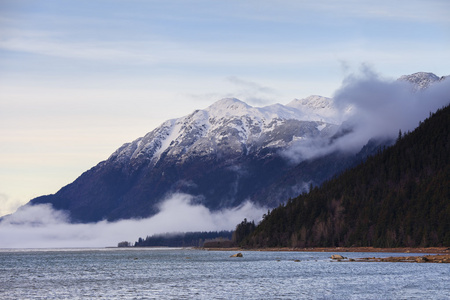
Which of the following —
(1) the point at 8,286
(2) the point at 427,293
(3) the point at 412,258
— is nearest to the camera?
(2) the point at 427,293

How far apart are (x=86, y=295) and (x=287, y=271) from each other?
6567 centimetres

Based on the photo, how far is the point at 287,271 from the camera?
169 m

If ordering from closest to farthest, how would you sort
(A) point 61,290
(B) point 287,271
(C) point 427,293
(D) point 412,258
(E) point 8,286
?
1. (C) point 427,293
2. (A) point 61,290
3. (E) point 8,286
4. (B) point 287,271
5. (D) point 412,258

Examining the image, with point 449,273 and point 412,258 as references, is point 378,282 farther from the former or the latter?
point 412,258

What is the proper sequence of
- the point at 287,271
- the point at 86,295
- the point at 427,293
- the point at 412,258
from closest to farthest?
the point at 427,293
the point at 86,295
the point at 287,271
the point at 412,258

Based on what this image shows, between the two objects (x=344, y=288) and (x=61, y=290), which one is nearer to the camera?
(x=344, y=288)

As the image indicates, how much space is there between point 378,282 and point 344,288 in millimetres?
12091

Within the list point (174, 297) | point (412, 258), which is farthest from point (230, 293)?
point (412, 258)

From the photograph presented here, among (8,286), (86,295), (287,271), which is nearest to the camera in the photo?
(86,295)

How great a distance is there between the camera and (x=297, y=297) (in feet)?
350

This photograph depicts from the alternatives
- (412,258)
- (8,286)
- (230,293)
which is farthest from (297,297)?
(412,258)

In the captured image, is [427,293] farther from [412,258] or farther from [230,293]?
[412,258]

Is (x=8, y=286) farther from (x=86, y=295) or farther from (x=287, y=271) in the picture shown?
(x=287, y=271)

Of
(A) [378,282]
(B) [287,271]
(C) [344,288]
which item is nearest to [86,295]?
(C) [344,288]
